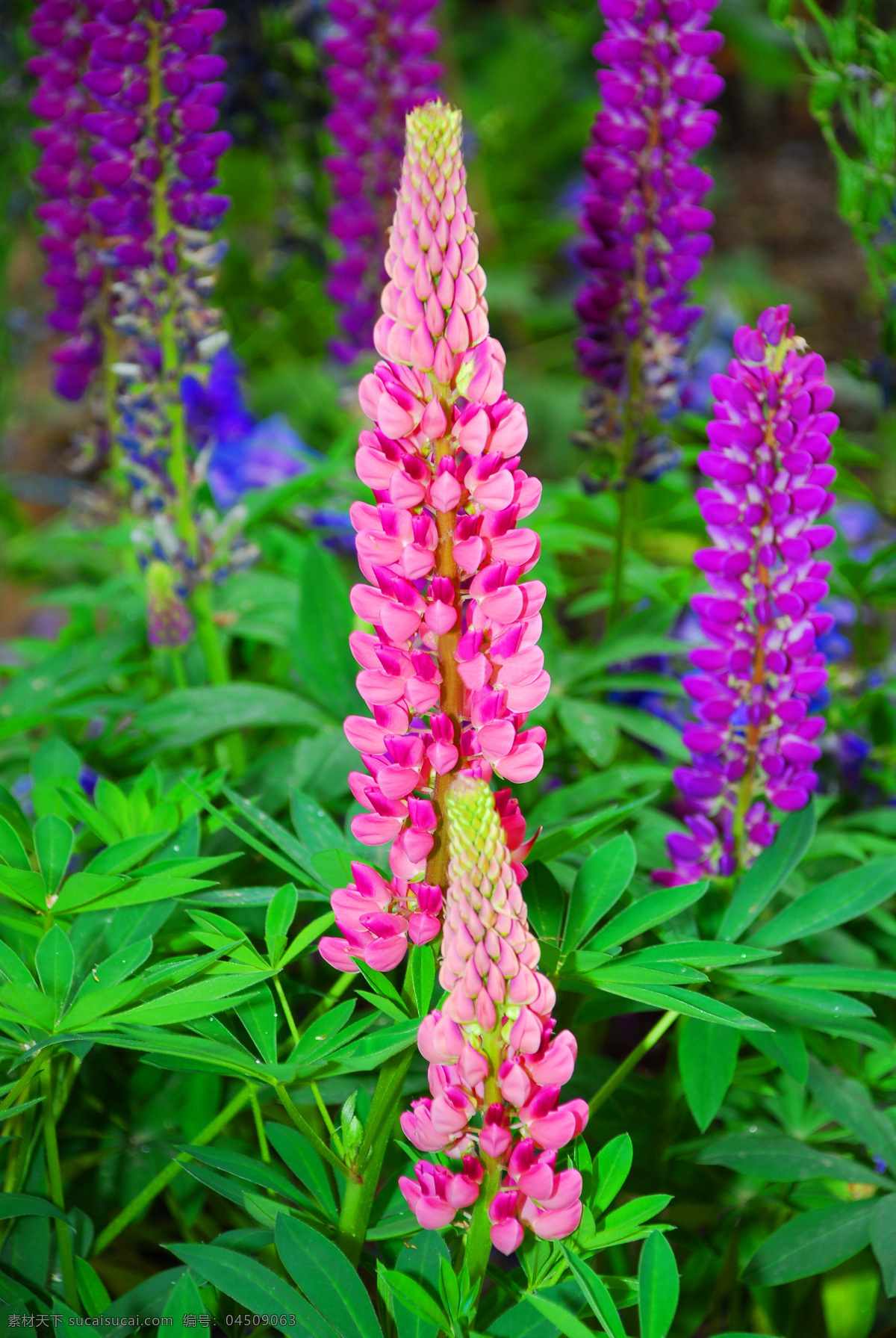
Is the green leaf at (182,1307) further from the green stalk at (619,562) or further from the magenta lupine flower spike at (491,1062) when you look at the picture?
the green stalk at (619,562)

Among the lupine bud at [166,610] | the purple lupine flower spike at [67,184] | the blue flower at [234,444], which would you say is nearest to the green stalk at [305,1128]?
the lupine bud at [166,610]

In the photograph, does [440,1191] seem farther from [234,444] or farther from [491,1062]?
[234,444]

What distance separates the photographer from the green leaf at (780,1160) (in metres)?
0.71

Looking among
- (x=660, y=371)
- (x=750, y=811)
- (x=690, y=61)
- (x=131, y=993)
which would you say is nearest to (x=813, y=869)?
(x=750, y=811)

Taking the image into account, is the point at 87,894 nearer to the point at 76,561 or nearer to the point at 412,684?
the point at 412,684

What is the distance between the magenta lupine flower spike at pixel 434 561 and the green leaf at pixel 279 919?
1.7 inches

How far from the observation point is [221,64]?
3.20ft

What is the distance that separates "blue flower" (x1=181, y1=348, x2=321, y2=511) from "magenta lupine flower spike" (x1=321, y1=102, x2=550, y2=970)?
3.15ft

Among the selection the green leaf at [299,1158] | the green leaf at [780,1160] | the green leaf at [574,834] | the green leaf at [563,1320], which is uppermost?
the green leaf at [574,834]

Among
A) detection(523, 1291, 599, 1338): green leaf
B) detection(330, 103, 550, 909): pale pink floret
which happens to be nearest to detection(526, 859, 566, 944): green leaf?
detection(330, 103, 550, 909): pale pink floret

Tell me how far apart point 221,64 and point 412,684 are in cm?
71

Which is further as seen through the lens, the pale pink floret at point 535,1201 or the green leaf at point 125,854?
the green leaf at point 125,854

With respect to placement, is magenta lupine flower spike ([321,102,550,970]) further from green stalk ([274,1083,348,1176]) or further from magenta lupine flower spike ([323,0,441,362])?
magenta lupine flower spike ([323,0,441,362])

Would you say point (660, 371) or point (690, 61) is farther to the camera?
point (660, 371)
